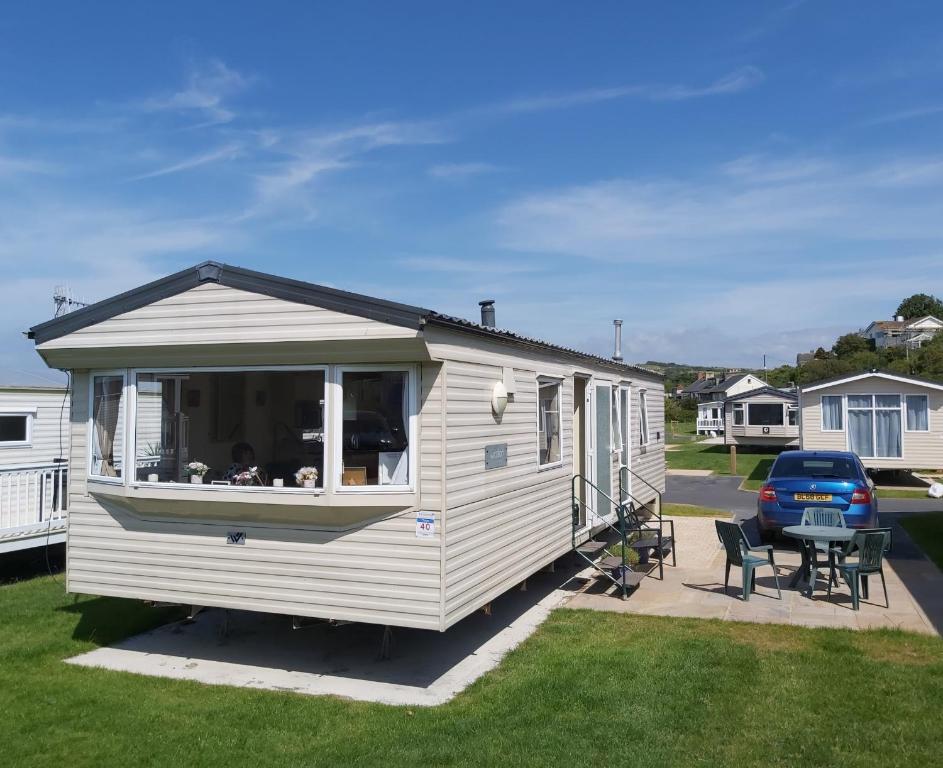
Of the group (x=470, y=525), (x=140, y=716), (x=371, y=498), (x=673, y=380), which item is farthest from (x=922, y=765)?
(x=673, y=380)

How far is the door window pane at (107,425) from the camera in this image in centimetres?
709

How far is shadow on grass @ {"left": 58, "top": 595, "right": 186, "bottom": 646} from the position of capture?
7.79 m

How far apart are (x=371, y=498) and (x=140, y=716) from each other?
221 centimetres

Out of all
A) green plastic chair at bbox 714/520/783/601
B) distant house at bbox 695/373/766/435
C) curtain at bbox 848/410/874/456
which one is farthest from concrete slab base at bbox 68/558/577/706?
distant house at bbox 695/373/766/435

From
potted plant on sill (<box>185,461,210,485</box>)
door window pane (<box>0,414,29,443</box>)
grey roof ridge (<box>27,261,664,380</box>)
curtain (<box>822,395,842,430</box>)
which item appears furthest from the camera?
curtain (<box>822,395,842,430</box>)

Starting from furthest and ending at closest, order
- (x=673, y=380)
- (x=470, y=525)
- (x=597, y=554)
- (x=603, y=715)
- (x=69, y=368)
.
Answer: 1. (x=673, y=380)
2. (x=597, y=554)
3. (x=69, y=368)
4. (x=470, y=525)
5. (x=603, y=715)

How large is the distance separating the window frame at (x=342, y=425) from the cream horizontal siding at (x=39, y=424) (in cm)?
744

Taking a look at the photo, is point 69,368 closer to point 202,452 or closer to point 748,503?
point 202,452

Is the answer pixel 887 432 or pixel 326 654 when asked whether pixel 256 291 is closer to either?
pixel 326 654

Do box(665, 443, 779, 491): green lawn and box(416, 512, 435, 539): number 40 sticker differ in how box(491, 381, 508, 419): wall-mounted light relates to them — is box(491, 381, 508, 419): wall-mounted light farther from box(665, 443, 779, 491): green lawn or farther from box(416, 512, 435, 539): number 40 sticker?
box(665, 443, 779, 491): green lawn

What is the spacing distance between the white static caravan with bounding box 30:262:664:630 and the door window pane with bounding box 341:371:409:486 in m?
0.01

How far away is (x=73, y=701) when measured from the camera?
5949 millimetres

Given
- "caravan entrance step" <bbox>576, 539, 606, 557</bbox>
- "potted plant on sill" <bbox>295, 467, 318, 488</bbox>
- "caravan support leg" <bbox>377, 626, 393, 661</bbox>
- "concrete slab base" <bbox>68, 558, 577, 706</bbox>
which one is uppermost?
"potted plant on sill" <bbox>295, 467, 318, 488</bbox>

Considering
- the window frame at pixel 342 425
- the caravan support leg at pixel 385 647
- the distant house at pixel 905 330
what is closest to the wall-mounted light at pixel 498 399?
the window frame at pixel 342 425
